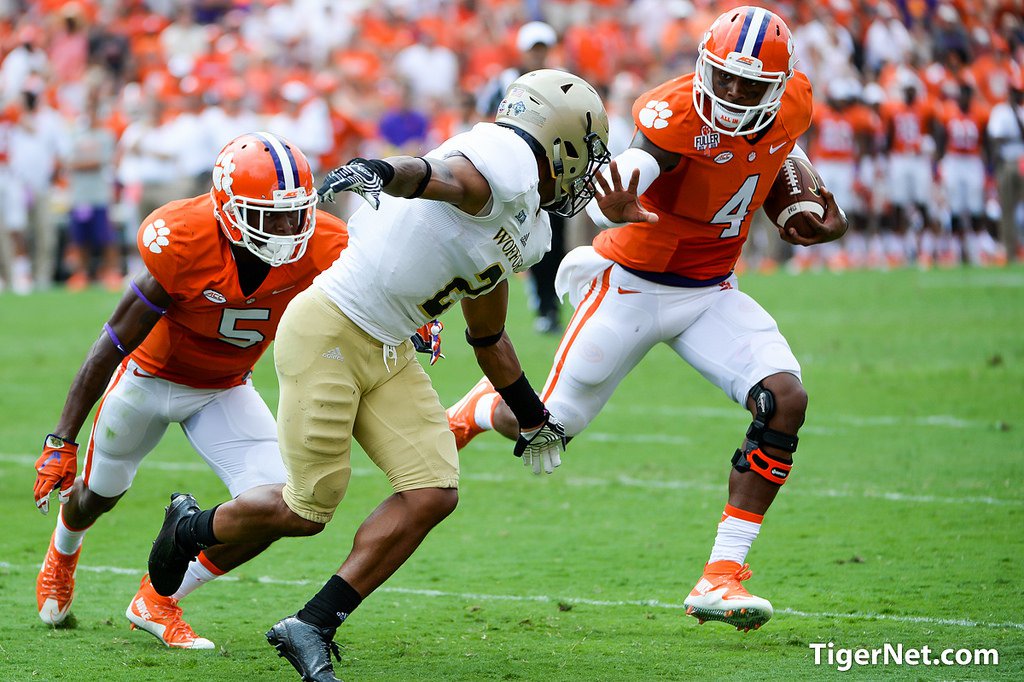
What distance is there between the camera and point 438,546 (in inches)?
250

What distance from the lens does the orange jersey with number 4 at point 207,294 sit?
457cm

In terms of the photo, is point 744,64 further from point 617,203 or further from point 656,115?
point 617,203

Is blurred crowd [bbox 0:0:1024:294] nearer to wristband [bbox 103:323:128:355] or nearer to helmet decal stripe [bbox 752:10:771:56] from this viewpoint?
helmet decal stripe [bbox 752:10:771:56]

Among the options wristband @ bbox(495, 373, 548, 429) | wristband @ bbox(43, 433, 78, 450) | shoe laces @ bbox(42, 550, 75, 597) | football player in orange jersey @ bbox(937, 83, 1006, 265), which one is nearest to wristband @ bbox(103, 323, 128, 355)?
wristband @ bbox(43, 433, 78, 450)

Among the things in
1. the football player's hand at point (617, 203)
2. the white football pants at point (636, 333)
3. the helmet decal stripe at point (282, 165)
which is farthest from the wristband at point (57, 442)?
the football player's hand at point (617, 203)

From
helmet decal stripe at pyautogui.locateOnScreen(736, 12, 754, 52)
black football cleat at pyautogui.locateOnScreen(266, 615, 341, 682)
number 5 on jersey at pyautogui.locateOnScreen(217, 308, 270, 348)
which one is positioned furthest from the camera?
helmet decal stripe at pyautogui.locateOnScreen(736, 12, 754, 52)

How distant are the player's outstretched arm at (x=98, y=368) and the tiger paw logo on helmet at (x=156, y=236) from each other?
10 cm

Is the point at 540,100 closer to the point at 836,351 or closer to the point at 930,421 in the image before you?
the point at 930,421

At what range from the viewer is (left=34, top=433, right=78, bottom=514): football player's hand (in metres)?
4.57

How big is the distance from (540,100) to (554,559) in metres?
2.44

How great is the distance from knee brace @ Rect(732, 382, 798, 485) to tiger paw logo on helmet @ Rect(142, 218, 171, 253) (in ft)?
6.78

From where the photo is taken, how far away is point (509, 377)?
477cm

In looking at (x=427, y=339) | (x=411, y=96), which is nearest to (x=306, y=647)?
(x=427, y=339)

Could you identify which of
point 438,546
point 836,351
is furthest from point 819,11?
point 438,546
